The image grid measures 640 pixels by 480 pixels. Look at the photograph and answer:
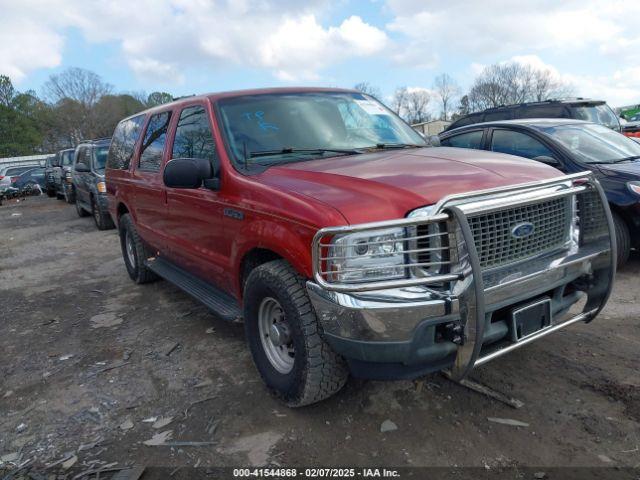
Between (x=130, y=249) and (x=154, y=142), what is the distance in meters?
1.97

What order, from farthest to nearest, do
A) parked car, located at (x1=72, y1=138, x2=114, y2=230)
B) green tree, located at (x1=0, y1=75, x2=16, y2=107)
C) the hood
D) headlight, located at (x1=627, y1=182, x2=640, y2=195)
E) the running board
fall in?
1. green tree, located at (x1=0, y1=75, x2=16, y2=107)
2. parked car, located at (x1=72, y1=138, x2=114, y2=230)
3. headlight, located at (x1=627, y1=182, x2=640, y2=195)
4. the running board
5. the hood

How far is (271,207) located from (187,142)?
164 cm

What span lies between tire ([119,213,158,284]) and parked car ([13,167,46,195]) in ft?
66.5

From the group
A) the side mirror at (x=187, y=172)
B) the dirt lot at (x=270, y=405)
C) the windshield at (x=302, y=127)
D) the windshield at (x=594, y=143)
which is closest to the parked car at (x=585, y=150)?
the windshield at (x=594, y=143)

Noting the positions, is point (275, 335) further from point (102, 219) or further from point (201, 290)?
point (102, 219)

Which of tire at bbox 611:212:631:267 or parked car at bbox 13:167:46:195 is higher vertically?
tire at bbox 611:212:631:267

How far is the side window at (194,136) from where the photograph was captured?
3.85 m

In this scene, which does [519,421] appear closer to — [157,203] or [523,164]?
[523,164]

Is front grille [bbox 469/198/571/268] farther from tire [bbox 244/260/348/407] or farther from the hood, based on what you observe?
tire [bbox 244/260/348/407]

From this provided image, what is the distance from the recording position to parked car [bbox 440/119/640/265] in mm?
5309

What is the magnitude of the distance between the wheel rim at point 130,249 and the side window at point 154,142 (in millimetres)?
1351

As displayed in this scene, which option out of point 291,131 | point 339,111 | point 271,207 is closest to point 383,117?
point 339,111

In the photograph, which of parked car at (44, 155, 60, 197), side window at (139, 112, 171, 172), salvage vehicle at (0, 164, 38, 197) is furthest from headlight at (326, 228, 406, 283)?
salvage vehicle at (0, 164, 38, 197)

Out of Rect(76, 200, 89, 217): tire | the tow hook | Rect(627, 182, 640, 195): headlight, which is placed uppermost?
Rect(627, 182, 640, 195): headlight
